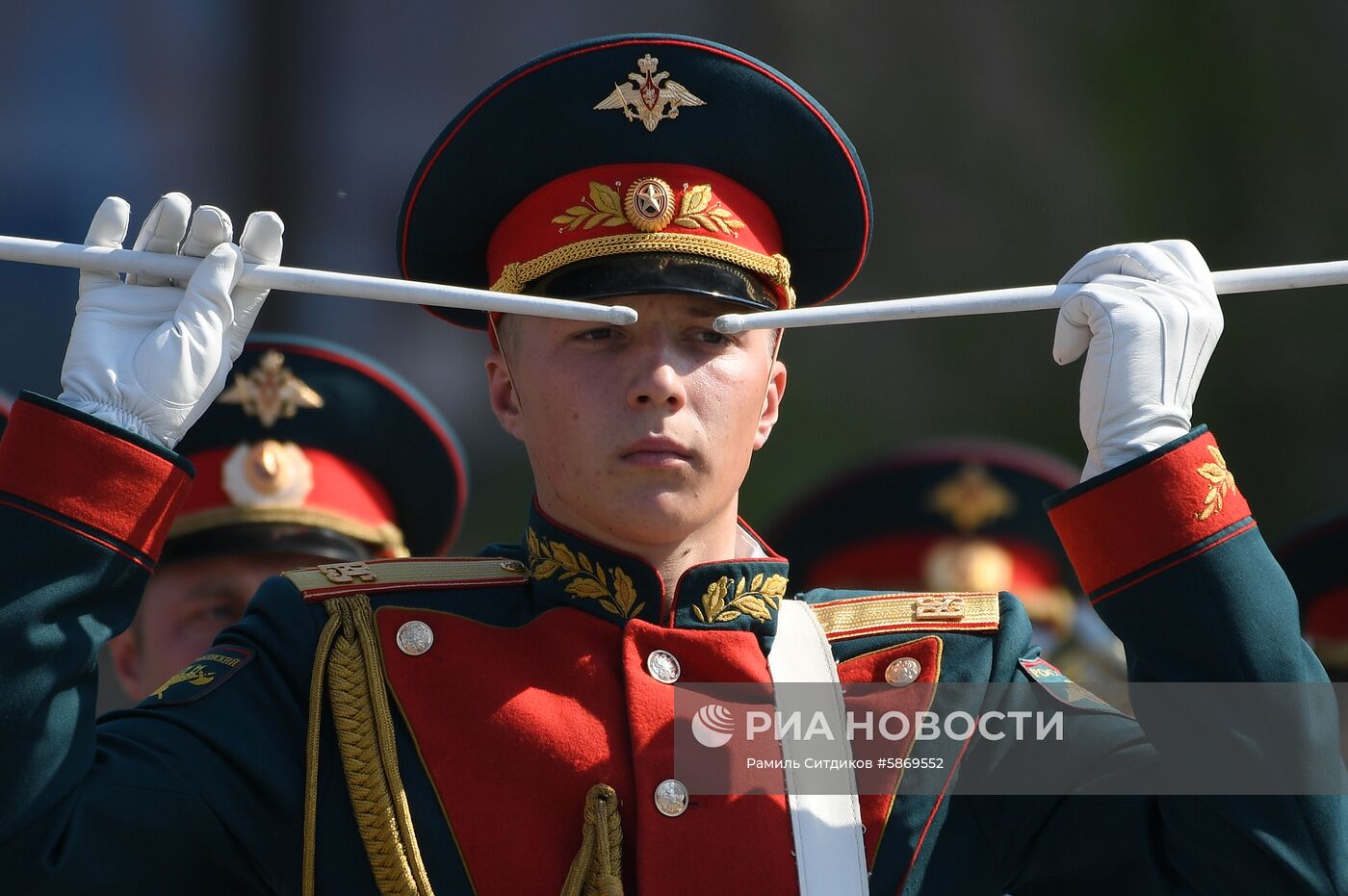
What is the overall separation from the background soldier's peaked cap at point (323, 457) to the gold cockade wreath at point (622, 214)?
1937 millimetres

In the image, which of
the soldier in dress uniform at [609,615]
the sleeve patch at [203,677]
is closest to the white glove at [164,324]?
the soldier in dress uniform at [609,615]

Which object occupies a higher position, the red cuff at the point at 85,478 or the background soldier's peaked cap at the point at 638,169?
the background soldier's peaked cap at the point at 638,169

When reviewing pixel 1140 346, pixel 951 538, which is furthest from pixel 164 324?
pixel 951 538

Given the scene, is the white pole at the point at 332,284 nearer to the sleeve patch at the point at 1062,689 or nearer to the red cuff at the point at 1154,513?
the red cuff at the point at 1154,513

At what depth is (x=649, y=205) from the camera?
11.9 ft

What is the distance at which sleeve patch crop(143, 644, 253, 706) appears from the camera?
3301 mm

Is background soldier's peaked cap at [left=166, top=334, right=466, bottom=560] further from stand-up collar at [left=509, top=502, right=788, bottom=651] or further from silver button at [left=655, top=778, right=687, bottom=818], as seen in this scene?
silver button at [left=655, top=778, right=687, bottom=818]

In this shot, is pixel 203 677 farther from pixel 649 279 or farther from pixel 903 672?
pixel 903 672

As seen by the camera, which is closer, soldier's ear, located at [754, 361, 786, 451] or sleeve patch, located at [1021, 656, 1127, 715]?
sleeve patch, located at [1021, 656, 1127, 715]

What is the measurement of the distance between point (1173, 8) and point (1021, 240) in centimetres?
151

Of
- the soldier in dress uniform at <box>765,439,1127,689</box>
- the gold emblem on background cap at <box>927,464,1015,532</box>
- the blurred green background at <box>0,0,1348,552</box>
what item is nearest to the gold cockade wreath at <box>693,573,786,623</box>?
the soldier in dress uniform at <box>765,439,1127,689</box>

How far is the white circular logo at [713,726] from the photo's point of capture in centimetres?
341

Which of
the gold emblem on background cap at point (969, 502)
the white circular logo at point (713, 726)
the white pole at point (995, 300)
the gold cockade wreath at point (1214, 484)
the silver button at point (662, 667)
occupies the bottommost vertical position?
the white circular logo at point (713, 726)

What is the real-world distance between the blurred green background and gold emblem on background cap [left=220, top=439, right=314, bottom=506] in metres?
2.67
